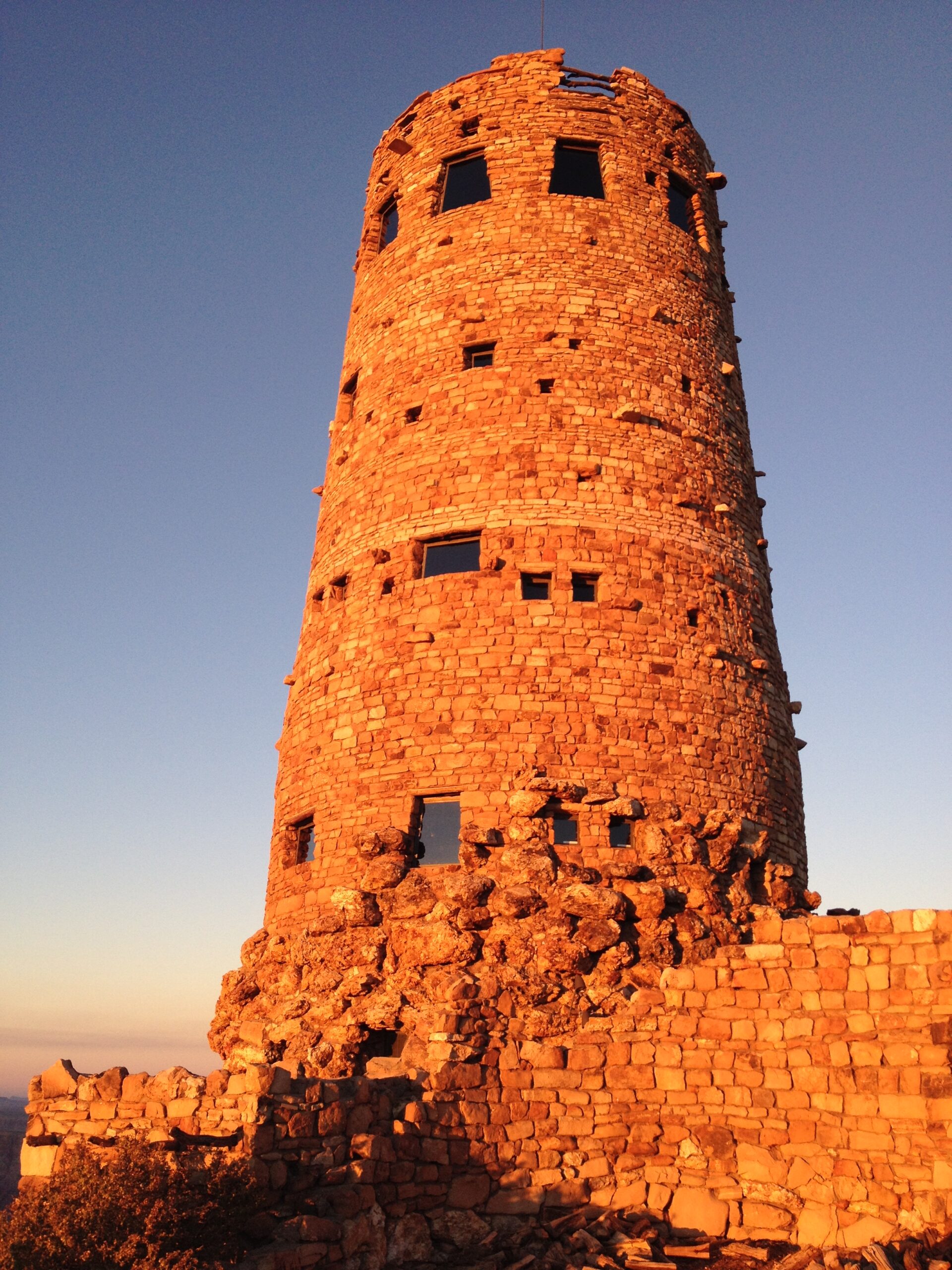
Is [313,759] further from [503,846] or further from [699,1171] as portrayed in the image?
[699,1171]

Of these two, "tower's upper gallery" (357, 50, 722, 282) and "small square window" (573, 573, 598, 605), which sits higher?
"tower's upper gallery" (357, 50, 722, 282)

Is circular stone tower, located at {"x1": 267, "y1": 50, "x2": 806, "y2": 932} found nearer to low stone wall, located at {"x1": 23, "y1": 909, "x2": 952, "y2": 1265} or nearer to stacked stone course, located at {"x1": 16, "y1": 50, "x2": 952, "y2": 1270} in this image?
stacked stone course, located at {"x1": 16, "y1": 50, "x2": 952, "y2": 1270}

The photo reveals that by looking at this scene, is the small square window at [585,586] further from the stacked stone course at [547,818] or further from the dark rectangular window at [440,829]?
the dark rectangular window at [440,829]

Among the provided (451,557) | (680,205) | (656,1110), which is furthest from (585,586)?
(680,205)

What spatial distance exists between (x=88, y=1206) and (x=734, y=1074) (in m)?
6.32

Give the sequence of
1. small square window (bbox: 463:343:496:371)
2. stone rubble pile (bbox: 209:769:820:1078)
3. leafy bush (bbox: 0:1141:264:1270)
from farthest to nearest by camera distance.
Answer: small square window (bbox: 463:343:496:371) → stone rubble pile (bbox: 209:769:820:1078) → leafy bush (bbox: 0:1141:264:1270)

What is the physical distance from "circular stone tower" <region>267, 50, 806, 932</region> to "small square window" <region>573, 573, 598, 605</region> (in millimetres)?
27

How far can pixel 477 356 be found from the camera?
17.0 m

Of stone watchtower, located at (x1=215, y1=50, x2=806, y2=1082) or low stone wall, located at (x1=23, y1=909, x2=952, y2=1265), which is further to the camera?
stone watchtower, located at (x1=215, y1=50, x2=806, y2=1082)

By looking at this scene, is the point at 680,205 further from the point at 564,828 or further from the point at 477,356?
the point at 564,828

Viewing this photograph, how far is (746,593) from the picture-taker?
16.1m

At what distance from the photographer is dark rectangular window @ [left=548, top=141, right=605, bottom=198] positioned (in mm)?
18172

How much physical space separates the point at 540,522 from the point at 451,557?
4.54ft

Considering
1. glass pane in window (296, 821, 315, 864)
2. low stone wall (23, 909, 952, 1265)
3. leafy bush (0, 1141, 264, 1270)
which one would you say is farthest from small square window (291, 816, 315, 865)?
leafy bush (0, 1141, 264, 1270)
